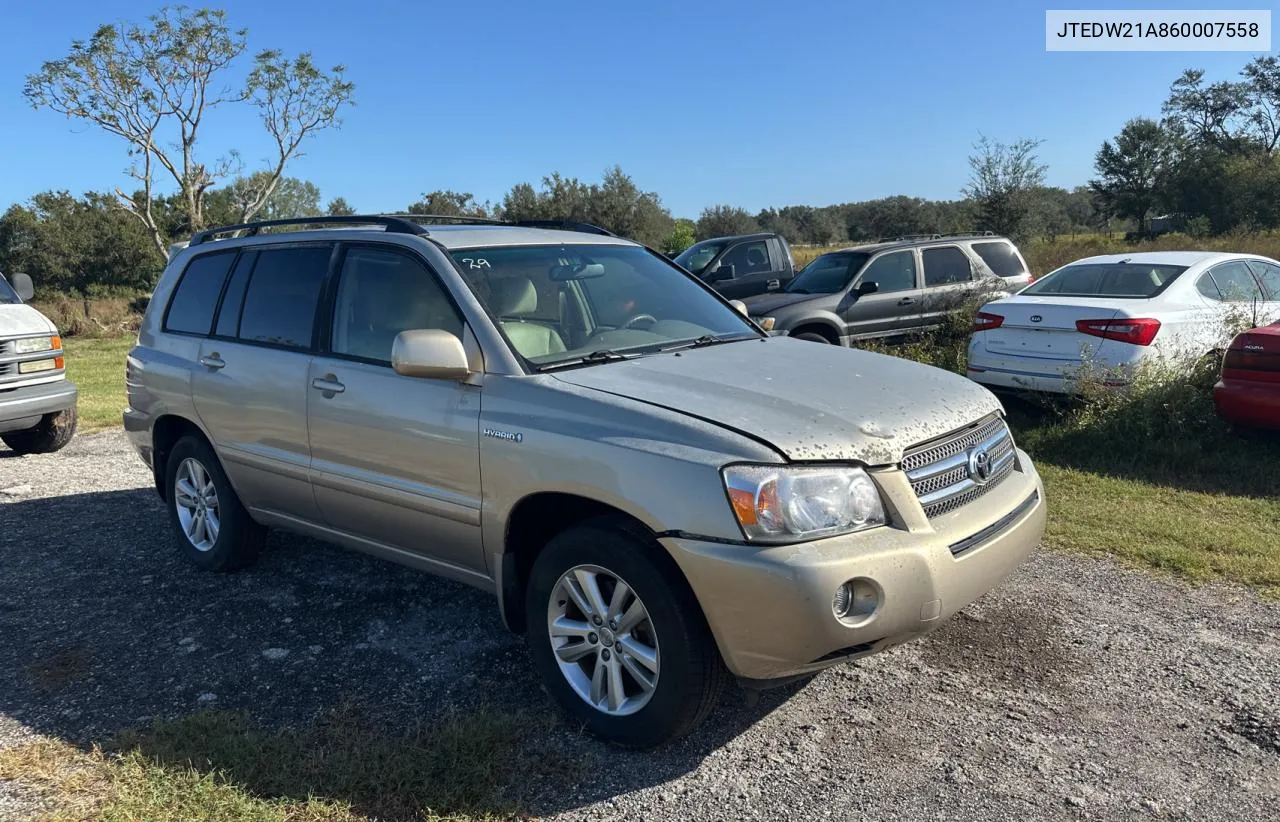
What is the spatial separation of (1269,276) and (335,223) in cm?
837

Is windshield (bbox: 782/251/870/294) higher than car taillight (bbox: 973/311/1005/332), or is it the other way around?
windshield (bbox: 782/251/870/294)

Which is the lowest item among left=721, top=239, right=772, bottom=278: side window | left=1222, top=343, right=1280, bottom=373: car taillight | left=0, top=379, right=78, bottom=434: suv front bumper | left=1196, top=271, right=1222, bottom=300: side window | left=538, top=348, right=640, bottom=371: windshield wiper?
left=1222, top=343, right=1280, bottom=373: car taillight

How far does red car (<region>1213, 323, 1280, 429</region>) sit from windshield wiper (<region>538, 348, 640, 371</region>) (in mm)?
4934

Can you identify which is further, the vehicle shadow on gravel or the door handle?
the door handle

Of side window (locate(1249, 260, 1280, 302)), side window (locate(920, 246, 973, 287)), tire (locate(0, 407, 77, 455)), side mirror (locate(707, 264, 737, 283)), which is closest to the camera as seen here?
side window (locate(1249, 260, 1280, 302))

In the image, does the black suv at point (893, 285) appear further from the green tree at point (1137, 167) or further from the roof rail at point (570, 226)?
the green tree at point (1137, 167)

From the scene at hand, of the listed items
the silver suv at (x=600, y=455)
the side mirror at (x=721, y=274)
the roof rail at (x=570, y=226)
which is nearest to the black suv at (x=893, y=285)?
the side mirror at (x=721, y=274)

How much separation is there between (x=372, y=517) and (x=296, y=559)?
1.59 metres

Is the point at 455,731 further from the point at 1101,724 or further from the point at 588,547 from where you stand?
the point at 1101,724

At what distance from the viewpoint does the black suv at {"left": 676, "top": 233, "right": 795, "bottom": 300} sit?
13617 millimetres

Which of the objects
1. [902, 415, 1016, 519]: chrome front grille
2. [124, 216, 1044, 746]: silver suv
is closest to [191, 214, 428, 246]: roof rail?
[124, 216, 1044, 746]: silver suv

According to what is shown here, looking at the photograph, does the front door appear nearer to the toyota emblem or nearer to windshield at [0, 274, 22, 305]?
the toyota emblem

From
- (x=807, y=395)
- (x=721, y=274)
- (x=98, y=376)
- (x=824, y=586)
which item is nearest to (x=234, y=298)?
(x=807, y=395)

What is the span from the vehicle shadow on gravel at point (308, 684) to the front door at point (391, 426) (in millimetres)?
514
